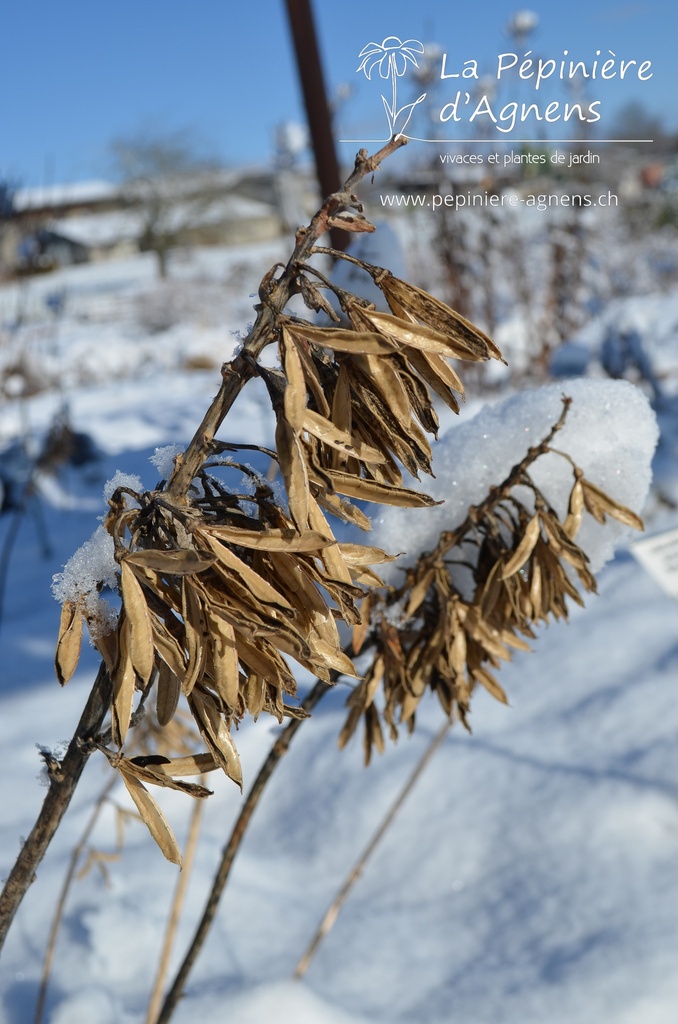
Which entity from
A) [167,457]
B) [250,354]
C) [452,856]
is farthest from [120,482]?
[452,856]

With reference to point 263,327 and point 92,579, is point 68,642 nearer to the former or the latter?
point 92,579

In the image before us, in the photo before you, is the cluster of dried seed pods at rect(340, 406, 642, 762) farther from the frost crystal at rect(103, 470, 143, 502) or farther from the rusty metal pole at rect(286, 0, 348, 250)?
the rusty metal pole at rect(286, 0, 348, 250)

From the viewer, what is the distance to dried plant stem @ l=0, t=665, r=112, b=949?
0.46m

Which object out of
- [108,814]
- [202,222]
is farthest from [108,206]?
[108,814]

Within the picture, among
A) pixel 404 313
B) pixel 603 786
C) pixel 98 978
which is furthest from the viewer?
pixel 603 786

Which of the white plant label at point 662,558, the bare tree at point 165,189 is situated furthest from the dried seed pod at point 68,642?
the bare tree at point 165,189

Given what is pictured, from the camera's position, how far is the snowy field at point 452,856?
0.99 meters

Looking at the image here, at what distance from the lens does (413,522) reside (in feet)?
2.41

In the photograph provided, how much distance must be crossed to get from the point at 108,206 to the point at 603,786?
105ft

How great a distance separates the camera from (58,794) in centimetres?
49

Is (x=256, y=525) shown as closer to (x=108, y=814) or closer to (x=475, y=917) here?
(x=475, y=917)

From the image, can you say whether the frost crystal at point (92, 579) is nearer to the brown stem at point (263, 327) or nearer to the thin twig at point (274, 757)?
the brown stem at point (263, 327)

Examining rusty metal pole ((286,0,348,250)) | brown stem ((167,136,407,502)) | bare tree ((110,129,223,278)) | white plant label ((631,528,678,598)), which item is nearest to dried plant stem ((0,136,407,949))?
brown stem ((167,136,407,502))

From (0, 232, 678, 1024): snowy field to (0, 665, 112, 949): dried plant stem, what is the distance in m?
0.26
